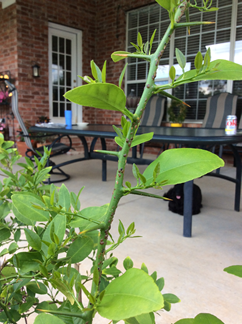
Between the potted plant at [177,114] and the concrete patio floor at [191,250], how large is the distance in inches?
104

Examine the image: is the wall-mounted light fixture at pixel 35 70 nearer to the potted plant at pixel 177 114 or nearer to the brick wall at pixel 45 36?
the brick wall at pixel 45 36

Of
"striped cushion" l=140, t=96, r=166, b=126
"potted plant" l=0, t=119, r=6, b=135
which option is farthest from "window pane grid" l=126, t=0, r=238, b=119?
"potted plant" l=0, t=119, r=6, b=135

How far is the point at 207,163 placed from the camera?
261 mm

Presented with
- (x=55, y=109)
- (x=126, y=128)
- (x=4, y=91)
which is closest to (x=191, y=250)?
(x=126, y=128)

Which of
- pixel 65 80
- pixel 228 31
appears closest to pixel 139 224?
pixel 228 31

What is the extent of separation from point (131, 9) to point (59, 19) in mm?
1661

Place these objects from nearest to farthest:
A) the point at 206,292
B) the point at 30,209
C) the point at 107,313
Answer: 1. the point at 107,313
2. the point at 30,209
3. the point at 206,292

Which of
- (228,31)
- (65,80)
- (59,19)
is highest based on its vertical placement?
(59,19)

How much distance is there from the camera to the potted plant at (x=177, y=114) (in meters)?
5.48

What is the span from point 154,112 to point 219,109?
4.54 ft

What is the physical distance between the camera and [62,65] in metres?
6.45

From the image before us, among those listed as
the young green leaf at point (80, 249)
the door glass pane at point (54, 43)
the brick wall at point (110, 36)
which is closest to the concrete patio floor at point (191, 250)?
the young green leaf at point (80, 249)

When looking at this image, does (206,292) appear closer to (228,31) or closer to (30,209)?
(30,209)

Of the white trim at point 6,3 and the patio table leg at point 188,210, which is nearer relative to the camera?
the patio table leg at point 188,210
